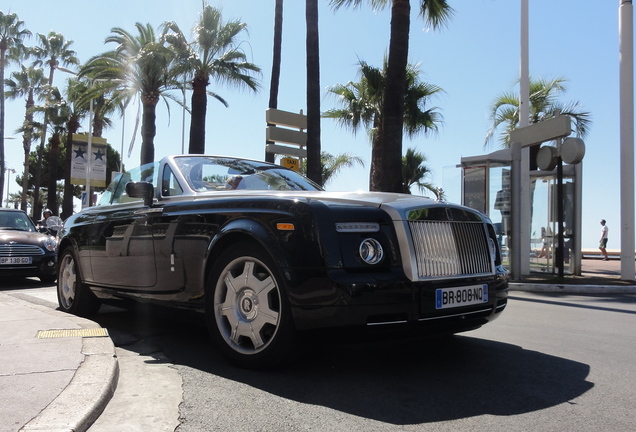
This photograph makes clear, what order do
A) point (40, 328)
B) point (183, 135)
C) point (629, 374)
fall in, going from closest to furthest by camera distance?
point (629, 374)
point (40, 328)
point (183, 135)

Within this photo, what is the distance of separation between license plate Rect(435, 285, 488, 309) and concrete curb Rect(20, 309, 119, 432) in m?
2.07

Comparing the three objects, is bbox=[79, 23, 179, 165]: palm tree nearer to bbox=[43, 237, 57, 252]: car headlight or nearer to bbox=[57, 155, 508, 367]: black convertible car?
bbox=[43, 237, 57, 252]: car headlight

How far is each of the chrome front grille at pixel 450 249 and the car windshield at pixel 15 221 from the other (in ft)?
33.1

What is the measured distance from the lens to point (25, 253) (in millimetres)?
10641

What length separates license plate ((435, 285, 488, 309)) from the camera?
3.74m

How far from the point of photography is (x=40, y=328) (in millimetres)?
5191

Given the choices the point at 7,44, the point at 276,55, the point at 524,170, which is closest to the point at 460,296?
the point at 524,170

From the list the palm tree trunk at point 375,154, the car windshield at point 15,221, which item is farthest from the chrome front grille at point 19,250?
the palm tree trunk at point 375,154

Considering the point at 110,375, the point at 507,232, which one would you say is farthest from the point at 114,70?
the point at 110,375

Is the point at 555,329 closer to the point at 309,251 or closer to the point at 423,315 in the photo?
the point at 423,315

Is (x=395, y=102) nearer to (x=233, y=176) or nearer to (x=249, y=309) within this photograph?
(x=233, y=176)

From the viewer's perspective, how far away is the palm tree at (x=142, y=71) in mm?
23609

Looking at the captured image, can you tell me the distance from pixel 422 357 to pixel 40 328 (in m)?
3.33

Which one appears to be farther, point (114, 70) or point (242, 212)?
point (114, 70)
